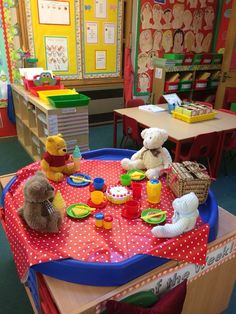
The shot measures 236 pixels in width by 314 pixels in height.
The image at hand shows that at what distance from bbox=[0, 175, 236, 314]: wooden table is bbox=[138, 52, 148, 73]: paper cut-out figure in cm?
346

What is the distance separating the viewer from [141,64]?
4527 mm

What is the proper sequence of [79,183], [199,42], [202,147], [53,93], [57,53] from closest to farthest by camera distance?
[79,183]
[202,147]
[53,93]
[57,53]
[199,42]

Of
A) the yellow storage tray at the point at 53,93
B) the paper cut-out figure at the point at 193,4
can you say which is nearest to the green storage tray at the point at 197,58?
the paper cut-out figure at the point at 193,4

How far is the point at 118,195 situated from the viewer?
139cm

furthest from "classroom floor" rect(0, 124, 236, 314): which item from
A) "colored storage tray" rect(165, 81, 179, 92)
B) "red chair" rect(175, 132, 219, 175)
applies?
"colored storage tray" rect(165, 81, 179, 92)

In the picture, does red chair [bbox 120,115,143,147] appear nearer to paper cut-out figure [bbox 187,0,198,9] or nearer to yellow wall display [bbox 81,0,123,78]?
yellow wall display [bbox 81,0,123,78]

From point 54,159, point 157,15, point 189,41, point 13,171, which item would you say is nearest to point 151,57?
point 157,15

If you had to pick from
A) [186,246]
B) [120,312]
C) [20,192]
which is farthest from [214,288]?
[20,192]

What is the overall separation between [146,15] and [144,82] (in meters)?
1.02

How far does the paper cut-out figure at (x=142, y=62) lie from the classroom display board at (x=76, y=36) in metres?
0.36

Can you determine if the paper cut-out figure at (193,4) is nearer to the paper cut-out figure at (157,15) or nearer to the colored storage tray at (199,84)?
the paper cut-out figure at (157,15)

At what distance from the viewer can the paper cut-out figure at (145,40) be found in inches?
171

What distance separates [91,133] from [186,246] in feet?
10.7

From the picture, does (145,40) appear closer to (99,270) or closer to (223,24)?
(223,24)
